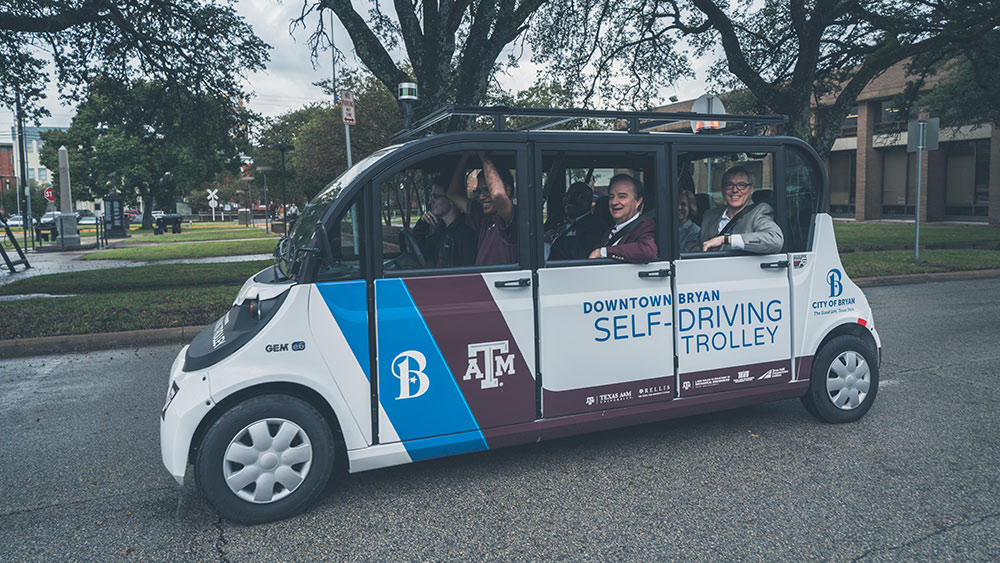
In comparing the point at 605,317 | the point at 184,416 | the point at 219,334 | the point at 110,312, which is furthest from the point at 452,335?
the point at 110,312

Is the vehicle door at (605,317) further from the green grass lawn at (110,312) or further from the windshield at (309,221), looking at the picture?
the green grass lawn at (110,312)

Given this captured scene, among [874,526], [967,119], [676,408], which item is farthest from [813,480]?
A: [967,119]

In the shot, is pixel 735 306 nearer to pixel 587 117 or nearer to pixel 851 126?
pixel 587 117

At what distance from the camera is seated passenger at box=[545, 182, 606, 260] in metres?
4.33

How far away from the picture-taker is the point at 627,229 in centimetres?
435

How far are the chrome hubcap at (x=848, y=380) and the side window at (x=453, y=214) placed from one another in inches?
99.6

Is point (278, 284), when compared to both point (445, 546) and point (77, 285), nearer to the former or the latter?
point (445, 546)

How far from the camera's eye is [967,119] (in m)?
23.9

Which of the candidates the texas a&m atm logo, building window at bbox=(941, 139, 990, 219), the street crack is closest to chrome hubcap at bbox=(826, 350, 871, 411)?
the street crack

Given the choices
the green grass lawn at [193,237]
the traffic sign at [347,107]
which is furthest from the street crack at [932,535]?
the green grass lawn at [193,237]

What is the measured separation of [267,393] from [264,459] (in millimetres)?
325

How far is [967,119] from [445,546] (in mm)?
27407

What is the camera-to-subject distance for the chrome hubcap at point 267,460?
338cm

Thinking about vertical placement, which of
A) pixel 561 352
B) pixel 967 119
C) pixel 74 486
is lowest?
pixel 74 486
